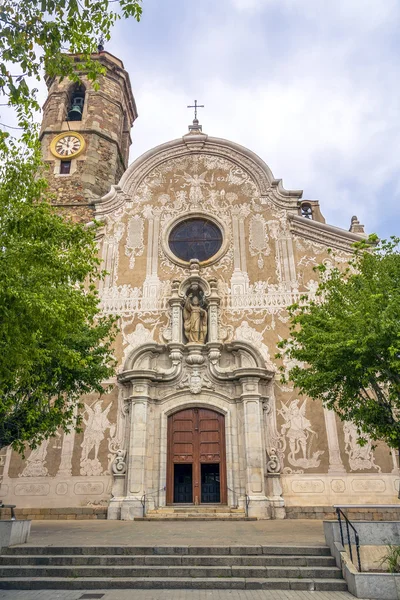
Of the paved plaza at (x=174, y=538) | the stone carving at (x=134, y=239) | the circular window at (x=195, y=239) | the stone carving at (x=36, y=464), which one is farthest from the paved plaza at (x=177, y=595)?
the circular window at (x=195, y=239)

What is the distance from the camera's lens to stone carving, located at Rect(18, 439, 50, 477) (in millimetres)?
13875

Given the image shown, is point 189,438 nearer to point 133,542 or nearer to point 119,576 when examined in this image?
point 133,542

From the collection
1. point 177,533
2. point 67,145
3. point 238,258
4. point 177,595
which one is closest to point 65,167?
point 67,145

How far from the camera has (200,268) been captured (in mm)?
16234

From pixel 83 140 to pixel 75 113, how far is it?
5.86 feet

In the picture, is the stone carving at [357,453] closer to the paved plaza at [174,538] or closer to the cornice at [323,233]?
the paved plaza at [174,538]

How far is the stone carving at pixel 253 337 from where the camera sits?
14680 mm

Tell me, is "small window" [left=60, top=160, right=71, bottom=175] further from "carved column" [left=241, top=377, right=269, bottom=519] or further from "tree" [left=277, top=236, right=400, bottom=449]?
"tree" [left=277, top=236, right=400, bottom=449]

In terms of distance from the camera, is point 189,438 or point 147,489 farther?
point 189,438

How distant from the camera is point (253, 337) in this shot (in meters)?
15.0

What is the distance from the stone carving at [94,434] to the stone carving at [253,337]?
4.56 meters

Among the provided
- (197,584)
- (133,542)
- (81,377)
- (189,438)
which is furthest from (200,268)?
(197,584)

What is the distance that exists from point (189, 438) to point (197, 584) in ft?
23.8

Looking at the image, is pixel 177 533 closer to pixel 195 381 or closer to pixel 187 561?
pixel 187 561
